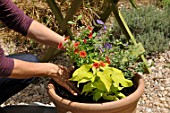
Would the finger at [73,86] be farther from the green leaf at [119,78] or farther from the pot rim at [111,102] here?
the green leaf at [119,78]

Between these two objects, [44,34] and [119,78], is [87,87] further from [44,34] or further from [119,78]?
[44,34]

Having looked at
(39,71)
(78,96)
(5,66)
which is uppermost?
(5,66)

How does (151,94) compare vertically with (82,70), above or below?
below

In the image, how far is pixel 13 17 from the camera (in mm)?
2445

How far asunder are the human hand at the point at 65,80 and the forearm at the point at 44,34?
0.27m

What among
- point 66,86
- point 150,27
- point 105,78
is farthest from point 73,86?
point 150,27

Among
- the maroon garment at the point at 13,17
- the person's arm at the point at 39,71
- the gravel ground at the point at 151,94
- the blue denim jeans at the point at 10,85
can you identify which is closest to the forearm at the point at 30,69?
the person's arm at the point at 39,71

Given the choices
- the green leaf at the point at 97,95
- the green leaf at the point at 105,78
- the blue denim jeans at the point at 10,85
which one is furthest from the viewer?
the blue denim jeans at the point at 10,85

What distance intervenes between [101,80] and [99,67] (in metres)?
0.09

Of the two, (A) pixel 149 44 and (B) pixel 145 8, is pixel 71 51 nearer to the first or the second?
(A) pixel 149 44

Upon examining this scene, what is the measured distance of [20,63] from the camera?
7.15ft

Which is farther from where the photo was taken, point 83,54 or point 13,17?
point 13,17

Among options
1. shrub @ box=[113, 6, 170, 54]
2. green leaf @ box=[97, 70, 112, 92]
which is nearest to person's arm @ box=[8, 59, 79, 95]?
green leaf @ box=[97, 70, 112, 92]

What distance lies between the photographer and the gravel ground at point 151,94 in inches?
124
